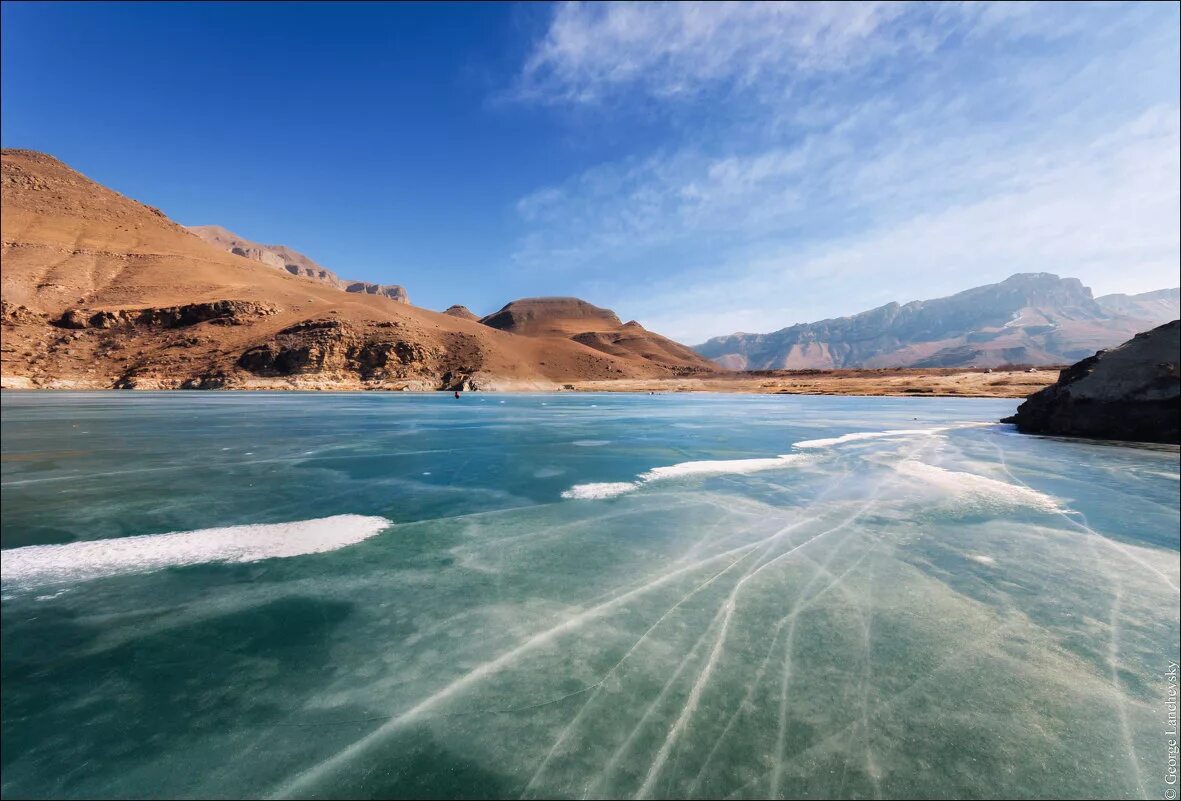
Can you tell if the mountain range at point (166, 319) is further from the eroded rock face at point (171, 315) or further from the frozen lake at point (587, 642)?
the frozen lake at point (587, 642)

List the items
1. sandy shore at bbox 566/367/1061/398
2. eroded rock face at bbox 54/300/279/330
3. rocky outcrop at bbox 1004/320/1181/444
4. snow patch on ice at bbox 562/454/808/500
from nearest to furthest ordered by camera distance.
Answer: snow patch on ice at bbox 562/454/808/500 → rocky outcrop at bbox 1004/320/1181/444 → sandy shore at bbox 566/367/1061/398 → eroded rock face at bbox 54/300/279/330

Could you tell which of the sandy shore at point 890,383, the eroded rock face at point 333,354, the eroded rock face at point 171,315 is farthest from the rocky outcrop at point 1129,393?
the eroded rock face at point 171,315

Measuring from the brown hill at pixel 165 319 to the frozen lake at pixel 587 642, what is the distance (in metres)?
82.4

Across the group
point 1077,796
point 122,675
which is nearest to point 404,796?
point 122,675

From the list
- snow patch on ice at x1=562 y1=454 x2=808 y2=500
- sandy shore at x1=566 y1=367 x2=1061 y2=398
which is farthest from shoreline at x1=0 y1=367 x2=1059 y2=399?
snow patch on ice at x1=562 y1=454 x2=808 y2=500

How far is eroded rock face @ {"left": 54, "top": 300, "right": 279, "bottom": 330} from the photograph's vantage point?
77375 millimetres

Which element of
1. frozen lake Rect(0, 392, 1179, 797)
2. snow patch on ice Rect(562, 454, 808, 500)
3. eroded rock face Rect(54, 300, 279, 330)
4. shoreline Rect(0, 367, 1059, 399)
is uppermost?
eroded rock face Rect(54, 300, 279, 330)

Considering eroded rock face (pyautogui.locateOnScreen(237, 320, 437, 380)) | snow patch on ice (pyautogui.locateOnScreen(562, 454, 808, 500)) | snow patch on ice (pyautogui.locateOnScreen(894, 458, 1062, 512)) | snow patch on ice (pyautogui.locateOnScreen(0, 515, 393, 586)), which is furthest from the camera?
eroded rock face (pyautogui.locateOnScreen(237, 320, 437, 380))

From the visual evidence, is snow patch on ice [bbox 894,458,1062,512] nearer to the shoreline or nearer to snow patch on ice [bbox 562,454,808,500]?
snow patch on ice [bbox 562,454,808,500]

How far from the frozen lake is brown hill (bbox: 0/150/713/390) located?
82407mm

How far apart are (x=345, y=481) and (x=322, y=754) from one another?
8.79 m

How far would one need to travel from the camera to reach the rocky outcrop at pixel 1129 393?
1430 cm

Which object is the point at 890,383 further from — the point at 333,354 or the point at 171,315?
the point at 171,315

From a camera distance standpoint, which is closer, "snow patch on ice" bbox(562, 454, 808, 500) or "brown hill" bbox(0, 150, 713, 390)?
"snow patch on ice" bbox(562, 454, 808, 500)
